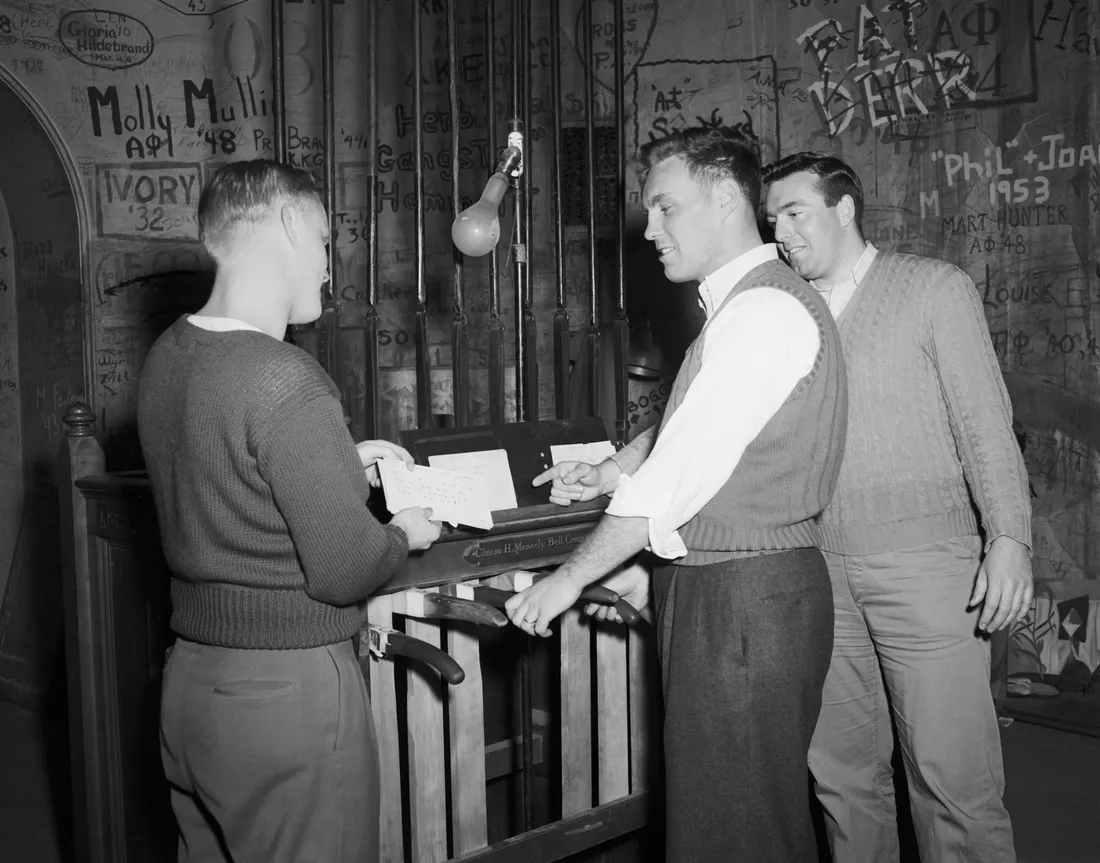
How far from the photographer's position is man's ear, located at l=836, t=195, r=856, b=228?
2395mm

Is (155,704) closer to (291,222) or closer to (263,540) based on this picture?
(263,540)

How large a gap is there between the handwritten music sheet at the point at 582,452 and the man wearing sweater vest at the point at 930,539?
57 cm

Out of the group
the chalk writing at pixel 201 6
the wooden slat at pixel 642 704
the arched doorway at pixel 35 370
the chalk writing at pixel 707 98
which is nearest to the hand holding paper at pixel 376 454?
the wooden slat at pixel 642 704

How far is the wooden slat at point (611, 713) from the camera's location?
2.61 metres

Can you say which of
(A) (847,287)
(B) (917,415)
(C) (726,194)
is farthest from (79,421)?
(B) (917,415)

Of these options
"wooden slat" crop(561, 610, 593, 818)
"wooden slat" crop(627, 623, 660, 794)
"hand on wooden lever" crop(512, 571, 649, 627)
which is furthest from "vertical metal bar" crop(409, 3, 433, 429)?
"wooden slat" crop(627, 623, 660, 794)

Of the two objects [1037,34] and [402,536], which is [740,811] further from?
[1037,34]

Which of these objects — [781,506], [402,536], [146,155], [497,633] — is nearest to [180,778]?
[402,536]

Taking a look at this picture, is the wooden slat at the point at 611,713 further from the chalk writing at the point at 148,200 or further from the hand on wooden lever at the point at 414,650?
the chalk writing at the point at 148,200

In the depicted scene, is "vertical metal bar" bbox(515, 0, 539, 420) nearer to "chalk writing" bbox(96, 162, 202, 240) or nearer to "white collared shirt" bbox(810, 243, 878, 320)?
"white collared shirt" bbox(810, 243, 878, 320)

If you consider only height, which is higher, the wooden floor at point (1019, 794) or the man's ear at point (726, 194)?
the man's ear at point (726, 194)

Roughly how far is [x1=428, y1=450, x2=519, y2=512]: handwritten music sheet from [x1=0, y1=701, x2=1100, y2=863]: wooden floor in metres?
2.07

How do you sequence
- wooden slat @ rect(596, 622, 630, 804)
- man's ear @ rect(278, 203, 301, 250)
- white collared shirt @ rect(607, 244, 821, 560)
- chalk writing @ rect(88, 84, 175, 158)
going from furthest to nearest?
chalk writing @ rect(88, 84, 175, 158) → wooden slat @ rect(596, 622, 630, 804) → white collared shirt @ rect(607, 244, 821, 560) → man's ear @ rect(278, 203, 301, 250)

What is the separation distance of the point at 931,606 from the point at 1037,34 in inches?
130
